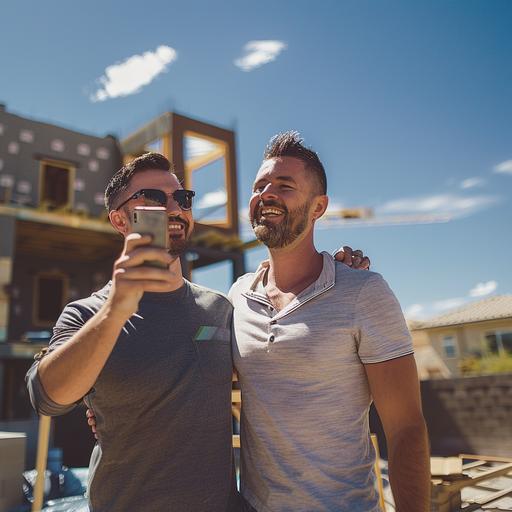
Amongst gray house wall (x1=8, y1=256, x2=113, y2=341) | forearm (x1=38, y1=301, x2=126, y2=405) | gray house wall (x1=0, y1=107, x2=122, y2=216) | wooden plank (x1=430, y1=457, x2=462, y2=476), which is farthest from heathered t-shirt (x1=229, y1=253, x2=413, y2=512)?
gray house wall (x1=0, y1=107, x2=122, y2=216)

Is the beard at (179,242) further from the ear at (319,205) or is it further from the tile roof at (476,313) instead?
the tile roof at (476,313)

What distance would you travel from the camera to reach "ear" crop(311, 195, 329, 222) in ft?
8.87

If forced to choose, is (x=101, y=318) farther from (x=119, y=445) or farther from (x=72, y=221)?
(x=72, y=221)

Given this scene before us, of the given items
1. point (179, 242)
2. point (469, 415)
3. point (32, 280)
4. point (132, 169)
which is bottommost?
point (469, 415)

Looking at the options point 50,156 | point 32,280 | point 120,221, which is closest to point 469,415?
point 120,221

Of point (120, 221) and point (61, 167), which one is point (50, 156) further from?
point (120, 221)

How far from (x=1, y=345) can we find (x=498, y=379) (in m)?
14.0

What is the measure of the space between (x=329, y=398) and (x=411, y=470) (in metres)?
0.43

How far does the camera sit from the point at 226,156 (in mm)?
19344

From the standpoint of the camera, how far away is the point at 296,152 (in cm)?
269

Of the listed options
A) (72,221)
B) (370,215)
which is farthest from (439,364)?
(370,215)

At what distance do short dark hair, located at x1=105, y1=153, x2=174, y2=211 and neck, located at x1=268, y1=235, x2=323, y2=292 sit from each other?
772 millimetres

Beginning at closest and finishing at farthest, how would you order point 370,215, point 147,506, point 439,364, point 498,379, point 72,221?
1. point 147,506
2. point 498,379
3. point 72,221
4. point 439,364
5. point 370,215

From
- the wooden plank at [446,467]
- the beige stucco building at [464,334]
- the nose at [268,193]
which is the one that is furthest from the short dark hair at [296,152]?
the beige stucco building at [464,334]
